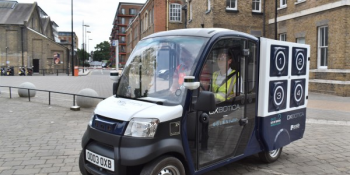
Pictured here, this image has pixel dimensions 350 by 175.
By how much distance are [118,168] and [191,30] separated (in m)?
2.02

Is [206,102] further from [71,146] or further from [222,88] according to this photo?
[71,146]

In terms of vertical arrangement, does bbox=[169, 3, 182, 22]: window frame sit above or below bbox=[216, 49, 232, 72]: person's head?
above

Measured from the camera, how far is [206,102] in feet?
11.7

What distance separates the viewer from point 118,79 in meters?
4.73

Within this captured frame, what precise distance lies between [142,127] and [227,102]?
1449 mm

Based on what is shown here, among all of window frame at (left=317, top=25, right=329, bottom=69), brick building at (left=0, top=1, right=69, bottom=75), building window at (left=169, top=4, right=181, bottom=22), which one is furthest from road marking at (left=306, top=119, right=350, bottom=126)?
brick building at (left=0, top=1, right=69, bottom=75)

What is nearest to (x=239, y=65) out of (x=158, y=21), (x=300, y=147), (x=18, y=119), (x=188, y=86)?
(x=188, y=86)

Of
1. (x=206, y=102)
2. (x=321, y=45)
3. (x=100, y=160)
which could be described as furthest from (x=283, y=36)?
(x=100, y=160)

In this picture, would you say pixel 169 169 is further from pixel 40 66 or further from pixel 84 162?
pixel 40 66

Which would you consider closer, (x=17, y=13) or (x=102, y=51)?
(x=17, y=13)

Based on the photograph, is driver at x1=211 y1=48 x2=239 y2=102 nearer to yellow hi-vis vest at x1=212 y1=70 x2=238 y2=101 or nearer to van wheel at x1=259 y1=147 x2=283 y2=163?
yellow hi-vis vest at x1=212 y1=70 x2=238 y2=101

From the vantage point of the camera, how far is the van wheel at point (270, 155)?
17.3 feet

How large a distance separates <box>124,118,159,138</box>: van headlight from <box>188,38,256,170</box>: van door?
555 millimetres

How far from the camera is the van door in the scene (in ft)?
13.1
